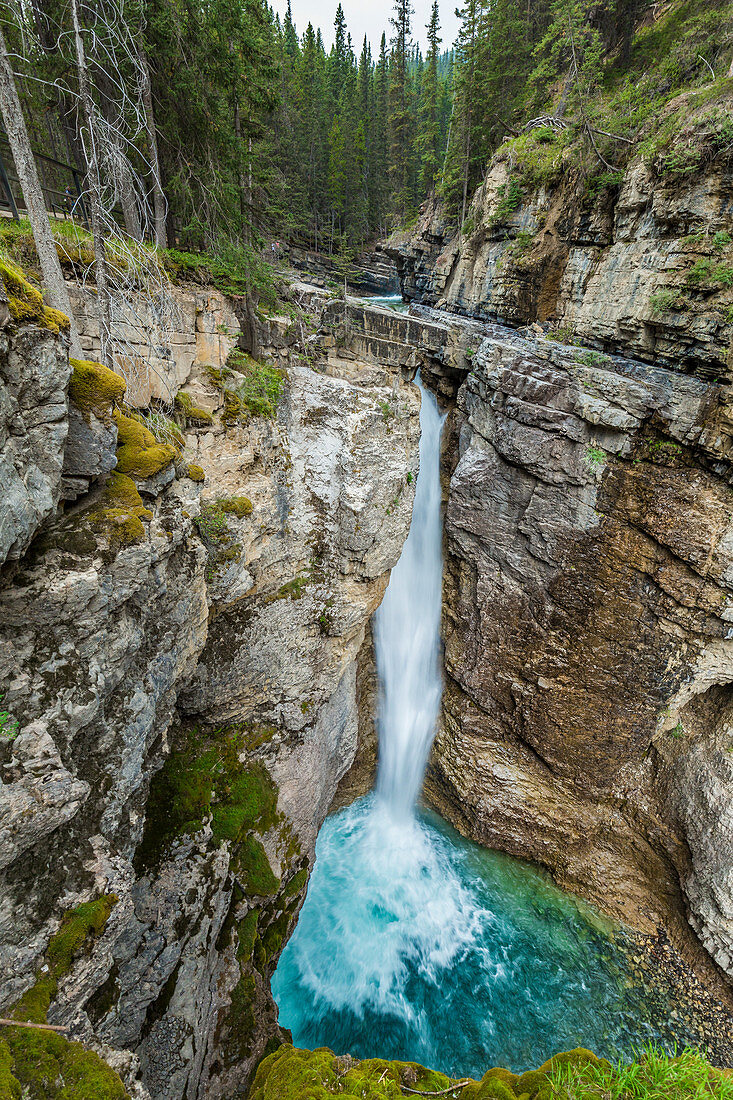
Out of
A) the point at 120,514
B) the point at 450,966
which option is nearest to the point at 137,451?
the point at 120,514

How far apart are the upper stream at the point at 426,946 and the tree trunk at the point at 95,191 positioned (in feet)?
30.0

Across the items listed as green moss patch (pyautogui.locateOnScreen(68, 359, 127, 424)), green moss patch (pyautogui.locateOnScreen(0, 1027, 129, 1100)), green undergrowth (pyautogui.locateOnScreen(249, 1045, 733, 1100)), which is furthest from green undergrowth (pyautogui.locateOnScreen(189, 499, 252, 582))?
green undergrowth (pyautogui.locateOnScreen(249, 1045, 733, 1100))

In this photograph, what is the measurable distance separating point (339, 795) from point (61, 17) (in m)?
17.9

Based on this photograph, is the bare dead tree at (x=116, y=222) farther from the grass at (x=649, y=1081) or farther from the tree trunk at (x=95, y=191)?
the grass at (x=649, y=1081)

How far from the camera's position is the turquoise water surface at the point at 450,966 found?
8547mm

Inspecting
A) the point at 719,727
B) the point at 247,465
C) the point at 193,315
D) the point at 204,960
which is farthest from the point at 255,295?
the point at 719,727

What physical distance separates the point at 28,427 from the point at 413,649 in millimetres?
11366

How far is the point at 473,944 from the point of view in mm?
9953

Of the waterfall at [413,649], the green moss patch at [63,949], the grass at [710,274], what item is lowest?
the waterfall at [413,649]

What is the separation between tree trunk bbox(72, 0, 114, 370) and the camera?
5.18 metres

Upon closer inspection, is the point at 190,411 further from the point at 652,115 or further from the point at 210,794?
the point at 652,115

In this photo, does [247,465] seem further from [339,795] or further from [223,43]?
[339,795]

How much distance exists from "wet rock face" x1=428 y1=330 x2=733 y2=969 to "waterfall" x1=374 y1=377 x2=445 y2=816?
100cm

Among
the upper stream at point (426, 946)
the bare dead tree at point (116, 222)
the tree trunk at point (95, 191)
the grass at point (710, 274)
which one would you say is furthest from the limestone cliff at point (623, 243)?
the tree trunk at point (95, 191)
